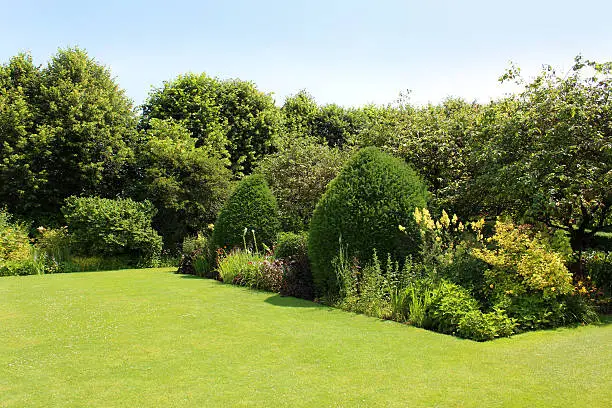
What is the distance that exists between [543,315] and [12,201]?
18293 mm

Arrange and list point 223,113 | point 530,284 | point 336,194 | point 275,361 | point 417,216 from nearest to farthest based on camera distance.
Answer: point 275,361
point 530,284
point 417,216
point 336,194
point 223,113

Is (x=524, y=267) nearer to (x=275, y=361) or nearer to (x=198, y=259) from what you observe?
(x=275, y=361)

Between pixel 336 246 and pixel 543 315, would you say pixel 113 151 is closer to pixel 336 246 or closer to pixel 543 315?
pixel 336 246

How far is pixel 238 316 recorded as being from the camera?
8133 mm

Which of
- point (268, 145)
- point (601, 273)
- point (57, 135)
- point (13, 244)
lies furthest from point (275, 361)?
point (268, 145)

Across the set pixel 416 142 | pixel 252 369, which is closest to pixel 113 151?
pixel 416 142

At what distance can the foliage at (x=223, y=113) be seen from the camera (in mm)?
21781

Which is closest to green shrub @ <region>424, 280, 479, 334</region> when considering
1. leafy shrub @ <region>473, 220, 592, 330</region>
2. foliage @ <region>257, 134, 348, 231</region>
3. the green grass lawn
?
the green grass lawn

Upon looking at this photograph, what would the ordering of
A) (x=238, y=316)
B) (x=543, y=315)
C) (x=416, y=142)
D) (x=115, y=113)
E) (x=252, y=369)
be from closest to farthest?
(x=252, y=369) < (x=543, y=315) < (x=238, y=316) < (x=416, y=142) < (x=115, y=113)

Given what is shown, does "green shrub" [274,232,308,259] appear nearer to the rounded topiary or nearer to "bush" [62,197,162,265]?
the rounded topiary

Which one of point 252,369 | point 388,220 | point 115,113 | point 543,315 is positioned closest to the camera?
point 252,369

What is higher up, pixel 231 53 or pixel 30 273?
pixel 231 53

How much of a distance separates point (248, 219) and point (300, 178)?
2.90 metres

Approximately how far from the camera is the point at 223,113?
22.9m
